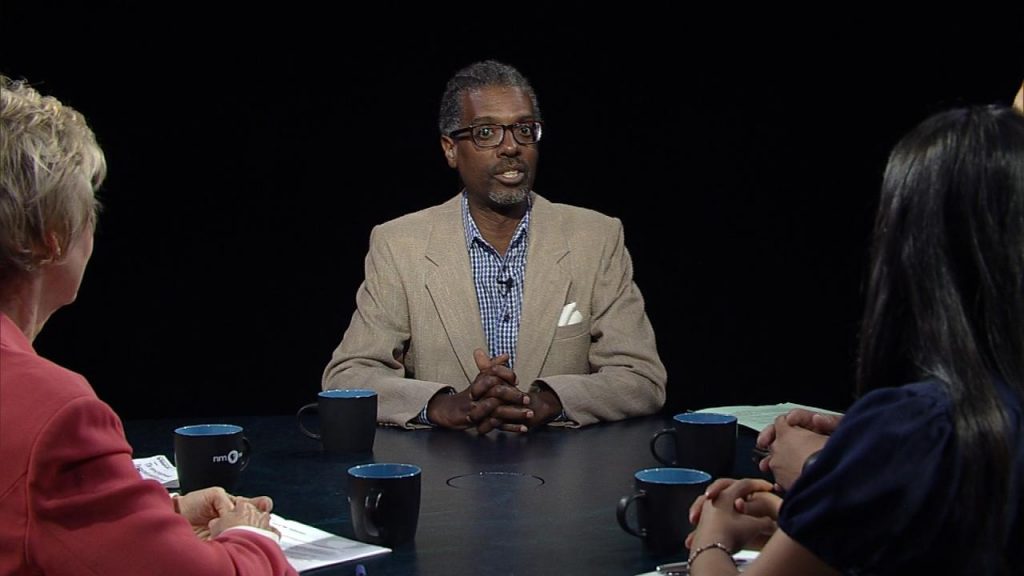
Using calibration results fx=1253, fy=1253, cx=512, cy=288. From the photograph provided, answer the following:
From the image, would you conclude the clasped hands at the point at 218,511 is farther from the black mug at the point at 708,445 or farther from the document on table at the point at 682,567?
the black mug at the point at 708,445

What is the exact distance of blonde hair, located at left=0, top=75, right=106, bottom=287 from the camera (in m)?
1.36

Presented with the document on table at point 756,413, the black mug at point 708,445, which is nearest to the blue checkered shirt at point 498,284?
the document on table at point 756,413

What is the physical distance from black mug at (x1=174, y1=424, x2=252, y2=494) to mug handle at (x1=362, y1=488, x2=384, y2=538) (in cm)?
41

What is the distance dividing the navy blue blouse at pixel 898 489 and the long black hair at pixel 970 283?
0.01 m

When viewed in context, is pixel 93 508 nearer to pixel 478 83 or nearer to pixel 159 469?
pixel 159 469

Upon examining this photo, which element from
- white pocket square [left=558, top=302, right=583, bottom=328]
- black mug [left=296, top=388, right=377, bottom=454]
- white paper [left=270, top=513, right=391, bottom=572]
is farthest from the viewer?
white pocket square [left=558, top=302, right=583, bottom=328]

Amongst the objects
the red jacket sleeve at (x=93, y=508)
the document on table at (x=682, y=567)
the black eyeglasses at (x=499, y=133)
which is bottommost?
the document on table at (x=682, y=567)

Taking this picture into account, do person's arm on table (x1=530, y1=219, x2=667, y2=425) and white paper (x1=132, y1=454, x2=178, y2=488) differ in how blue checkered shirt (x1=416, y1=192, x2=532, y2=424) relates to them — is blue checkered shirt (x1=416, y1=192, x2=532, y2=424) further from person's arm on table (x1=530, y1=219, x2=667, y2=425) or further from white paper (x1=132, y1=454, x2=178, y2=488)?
white paper (x1=132, y1=454, x2=178, y2=488)

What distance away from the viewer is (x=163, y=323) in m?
4.44

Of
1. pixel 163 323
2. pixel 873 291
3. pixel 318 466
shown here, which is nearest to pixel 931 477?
pixel 873 291

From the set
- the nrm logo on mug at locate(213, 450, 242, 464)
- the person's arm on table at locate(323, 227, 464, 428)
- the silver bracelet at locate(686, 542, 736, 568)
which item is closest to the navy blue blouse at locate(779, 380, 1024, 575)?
the silver bracelet at locate(686, 542, 736, 568)

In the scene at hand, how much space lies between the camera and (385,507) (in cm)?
166

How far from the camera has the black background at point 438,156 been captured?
13.9 feet

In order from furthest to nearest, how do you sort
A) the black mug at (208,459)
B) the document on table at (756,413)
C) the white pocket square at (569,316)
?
the white pocket square at (569,316)
the document on table at (756,413)
the black mug at (208,459)
